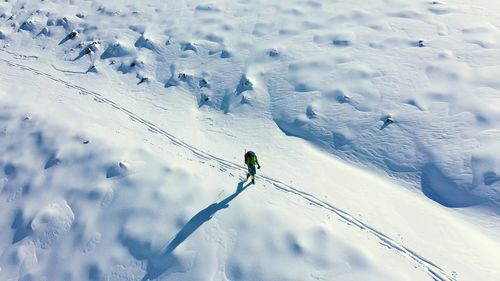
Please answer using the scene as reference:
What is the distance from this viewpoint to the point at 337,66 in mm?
14719

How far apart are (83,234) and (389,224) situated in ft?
28.4

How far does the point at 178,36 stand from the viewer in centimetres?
1781

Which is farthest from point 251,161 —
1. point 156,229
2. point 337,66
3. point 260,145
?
point 337,66

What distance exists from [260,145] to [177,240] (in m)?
4.69

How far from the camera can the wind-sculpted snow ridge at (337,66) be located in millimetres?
11984

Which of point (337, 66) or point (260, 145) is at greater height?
point (337, 66)

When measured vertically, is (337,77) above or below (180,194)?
above

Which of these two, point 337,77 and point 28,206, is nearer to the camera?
point 28,206

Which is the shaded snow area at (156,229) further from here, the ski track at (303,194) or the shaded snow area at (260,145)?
the ski track at (303,194)

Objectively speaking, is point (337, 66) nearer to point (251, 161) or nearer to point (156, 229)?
point (251, 161)

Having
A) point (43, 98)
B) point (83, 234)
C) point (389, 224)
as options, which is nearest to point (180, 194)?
point (83, 234)

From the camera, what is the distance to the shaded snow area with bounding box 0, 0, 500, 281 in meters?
9.89

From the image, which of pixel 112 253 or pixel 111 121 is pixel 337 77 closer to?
pixel 111 121

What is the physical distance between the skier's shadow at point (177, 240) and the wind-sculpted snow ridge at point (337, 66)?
431cm
